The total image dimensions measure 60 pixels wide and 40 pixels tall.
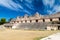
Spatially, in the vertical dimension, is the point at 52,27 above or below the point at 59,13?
below

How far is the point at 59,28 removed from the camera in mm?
38500

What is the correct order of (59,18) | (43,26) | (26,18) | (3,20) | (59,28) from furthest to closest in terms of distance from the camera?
1. (3,20)
2. (26,18)
3. (59,18)
4. (43,26)
5. (59,28)

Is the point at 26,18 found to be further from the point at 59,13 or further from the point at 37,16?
the point at 59,13

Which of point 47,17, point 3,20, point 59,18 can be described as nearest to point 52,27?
point 59,18

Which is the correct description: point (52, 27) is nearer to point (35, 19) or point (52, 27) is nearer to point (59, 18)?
point (59, 18)

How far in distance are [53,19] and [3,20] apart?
51.2 m

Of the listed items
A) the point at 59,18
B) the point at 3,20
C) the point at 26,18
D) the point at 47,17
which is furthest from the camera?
the point at 3,20

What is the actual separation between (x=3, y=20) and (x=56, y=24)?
57.9 meters

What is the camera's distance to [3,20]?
89750 mm

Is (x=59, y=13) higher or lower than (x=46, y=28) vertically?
higher

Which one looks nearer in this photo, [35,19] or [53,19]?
[53,19]

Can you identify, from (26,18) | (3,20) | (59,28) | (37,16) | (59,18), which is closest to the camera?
(59,28)

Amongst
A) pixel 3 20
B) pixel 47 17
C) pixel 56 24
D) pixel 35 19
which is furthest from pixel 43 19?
pixel 3 20

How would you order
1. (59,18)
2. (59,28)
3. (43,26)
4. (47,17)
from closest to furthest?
1. (59,28)
2. (43,26)
3. (59,18)
4. (47,17)
